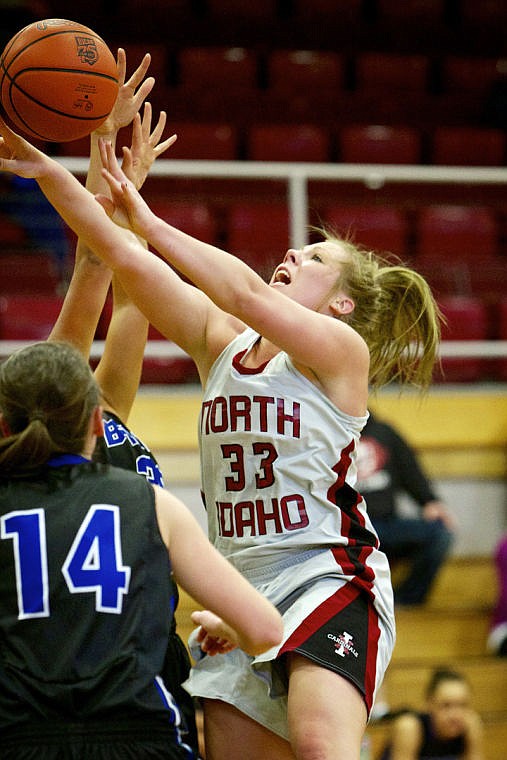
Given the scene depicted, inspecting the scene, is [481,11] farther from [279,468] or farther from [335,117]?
[279,468]

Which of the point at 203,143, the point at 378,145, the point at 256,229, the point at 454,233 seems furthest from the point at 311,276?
the point at 378,145

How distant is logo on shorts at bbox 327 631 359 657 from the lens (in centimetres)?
245

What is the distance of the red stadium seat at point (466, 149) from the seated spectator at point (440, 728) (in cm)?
481

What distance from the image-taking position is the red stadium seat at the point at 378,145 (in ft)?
27.5

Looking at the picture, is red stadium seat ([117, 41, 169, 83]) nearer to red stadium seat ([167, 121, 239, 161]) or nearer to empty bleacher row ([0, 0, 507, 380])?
empty bleacher row ([0, 0, 507, 380])

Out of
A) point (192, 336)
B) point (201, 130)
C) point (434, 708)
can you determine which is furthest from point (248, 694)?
point (201, 130)

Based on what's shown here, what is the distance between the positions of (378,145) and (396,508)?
151 inches

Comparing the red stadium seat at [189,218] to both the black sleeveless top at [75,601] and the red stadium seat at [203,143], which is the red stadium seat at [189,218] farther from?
the black sleeveless top at [75,601]

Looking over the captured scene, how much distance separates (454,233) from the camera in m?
7.67

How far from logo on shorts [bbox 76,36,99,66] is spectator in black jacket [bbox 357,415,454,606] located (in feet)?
10.6

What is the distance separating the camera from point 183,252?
2.43 m

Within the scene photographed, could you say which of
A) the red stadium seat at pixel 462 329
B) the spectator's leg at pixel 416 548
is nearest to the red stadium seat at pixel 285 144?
the red stadium seat at pixel 462 329

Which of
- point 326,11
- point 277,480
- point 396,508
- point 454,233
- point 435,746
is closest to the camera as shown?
point 277,480

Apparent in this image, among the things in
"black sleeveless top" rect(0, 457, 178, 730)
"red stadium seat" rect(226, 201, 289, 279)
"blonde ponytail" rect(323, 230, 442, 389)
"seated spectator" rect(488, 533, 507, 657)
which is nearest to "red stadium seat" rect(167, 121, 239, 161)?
"red stadium seat" rect(226, 201, 289, 279)
